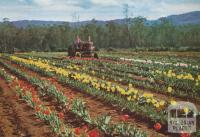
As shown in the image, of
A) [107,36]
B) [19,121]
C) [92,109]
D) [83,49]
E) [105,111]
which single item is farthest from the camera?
[107,36]

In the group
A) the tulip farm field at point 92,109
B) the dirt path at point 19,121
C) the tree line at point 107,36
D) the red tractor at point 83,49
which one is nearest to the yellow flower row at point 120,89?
the tulip farm field at point 92,109

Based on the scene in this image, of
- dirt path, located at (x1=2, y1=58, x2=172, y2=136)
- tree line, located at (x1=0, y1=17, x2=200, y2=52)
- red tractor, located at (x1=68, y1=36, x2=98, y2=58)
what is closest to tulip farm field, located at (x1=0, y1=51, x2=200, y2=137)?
dirt path, located at (x1=2, y1=58, x2=172, y2=136)

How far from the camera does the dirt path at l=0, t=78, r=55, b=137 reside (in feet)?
34.2

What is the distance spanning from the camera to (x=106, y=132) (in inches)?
386

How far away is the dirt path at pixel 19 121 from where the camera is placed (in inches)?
410

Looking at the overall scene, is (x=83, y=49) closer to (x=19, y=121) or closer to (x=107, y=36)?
(x=19, y=121)

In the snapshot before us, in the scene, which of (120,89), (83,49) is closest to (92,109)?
(120,89)

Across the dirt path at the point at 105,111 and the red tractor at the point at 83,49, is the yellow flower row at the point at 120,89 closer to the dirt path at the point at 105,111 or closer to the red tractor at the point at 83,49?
the dirt path at the point at 105,111

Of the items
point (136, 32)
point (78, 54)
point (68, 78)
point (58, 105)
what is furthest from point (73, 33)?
point (58, 105)

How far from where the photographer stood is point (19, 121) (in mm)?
11891

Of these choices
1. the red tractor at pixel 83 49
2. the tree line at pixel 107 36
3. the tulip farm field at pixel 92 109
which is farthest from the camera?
the tree line at pixel 107 36

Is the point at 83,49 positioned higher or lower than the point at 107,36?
higher

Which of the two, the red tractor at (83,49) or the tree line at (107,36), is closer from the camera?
the red tractor at (83,49)

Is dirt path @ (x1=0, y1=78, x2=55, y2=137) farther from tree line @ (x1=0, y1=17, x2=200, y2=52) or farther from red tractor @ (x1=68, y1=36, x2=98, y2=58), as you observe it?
tree line @ (x1=0, y1=17, x2=200, y2=52)
